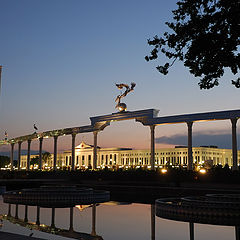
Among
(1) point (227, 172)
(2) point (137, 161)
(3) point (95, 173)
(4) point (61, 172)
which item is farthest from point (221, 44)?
(2) point (137, 161)

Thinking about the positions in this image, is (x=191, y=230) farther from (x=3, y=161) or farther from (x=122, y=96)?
(x=3, y=161)

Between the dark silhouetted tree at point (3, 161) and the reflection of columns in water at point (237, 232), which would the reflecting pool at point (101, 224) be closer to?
the reflection of columns in water at point (237, 232)

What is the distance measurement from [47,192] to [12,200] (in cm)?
245

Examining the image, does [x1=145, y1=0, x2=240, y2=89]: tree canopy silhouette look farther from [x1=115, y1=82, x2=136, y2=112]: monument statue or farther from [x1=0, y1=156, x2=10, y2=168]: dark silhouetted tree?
[x1=0, y1=156, x2=10, y2=168]: dark silhouetted tree

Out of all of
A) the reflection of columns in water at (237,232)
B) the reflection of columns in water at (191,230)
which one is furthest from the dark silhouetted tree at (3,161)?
the reflection of columns in water at (237,232)

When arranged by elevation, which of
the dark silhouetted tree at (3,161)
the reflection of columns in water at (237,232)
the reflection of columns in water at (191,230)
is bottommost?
the reflection of columns in water at (237,232)

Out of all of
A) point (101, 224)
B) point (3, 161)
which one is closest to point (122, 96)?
point (101, 224)

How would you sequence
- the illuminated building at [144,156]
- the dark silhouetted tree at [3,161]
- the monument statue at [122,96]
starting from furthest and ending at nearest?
the dark silhouetted tree at [3,161] < the illuminated building at [144,156] < the monument statue at [122,96]

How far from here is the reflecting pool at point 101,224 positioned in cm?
1384

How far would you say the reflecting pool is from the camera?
13844 mm

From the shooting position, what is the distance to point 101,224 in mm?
16375

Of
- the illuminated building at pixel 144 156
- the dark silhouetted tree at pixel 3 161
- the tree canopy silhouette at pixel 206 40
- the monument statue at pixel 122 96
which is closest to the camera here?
the tree canopy silhouette at pixel 206 40

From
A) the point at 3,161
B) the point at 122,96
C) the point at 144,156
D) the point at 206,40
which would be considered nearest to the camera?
the point at 206,40

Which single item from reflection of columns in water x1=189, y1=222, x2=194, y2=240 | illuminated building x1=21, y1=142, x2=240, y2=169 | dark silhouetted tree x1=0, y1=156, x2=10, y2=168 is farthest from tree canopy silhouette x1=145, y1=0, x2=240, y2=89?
dark silhouetted tree x1=0, y1=156, x2=10, y2=168
